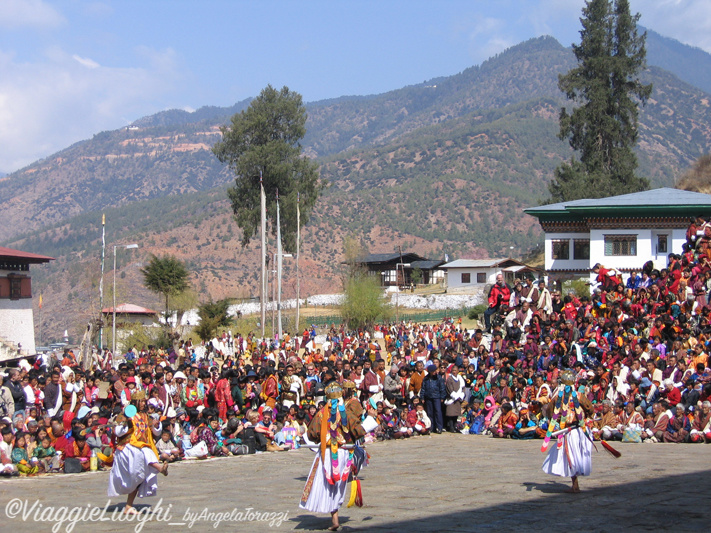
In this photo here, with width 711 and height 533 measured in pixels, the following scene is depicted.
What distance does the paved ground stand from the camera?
27.4 ft

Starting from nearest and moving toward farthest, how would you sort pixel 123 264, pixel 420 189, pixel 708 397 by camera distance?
1. pixel 708 397
2. pixel 123 264
3. pixel 420 189

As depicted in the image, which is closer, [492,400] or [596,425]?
[596,425]

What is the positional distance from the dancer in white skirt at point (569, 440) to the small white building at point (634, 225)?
27.9 metres

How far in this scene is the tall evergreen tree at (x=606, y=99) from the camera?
52.1m

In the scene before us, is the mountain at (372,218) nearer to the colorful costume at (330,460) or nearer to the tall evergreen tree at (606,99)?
the tall evergreen tree at (606,99)

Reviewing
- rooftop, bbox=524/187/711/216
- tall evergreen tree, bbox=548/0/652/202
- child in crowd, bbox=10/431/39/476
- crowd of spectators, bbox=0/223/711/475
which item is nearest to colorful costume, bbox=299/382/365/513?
crowd of spectators, bbox=0/223/711/475

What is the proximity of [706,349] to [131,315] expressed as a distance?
51.7 metres

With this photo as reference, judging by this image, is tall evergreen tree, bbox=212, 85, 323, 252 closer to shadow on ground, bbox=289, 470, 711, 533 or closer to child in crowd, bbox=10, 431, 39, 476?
child in crowd, bbox=10, 431, 39, 476

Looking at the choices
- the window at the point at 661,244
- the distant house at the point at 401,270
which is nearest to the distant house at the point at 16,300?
the window at the point at 661,244

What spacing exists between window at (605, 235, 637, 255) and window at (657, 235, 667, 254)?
3.48 ft

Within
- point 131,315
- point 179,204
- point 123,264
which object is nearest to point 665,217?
point 131,315

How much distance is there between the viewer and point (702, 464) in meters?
11.2

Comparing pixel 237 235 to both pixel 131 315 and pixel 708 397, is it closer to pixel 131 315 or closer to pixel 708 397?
pixel 131 315

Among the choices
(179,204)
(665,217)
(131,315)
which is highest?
(179,204)
